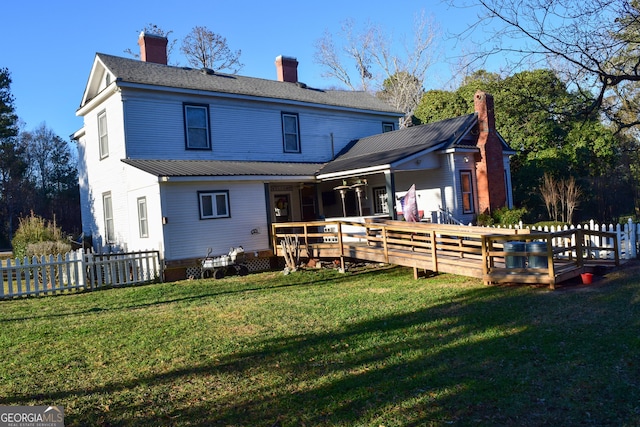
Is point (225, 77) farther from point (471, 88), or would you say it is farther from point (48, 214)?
point (48, 214)

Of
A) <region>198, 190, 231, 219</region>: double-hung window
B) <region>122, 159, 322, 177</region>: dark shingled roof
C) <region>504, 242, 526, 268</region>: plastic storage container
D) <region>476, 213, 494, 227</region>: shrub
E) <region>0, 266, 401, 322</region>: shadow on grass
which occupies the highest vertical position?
<region>122, 159, 322, 177</region>: dark shingled roof

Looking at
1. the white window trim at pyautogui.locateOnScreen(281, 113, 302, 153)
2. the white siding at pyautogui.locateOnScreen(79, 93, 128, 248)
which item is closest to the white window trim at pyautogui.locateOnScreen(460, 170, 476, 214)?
the white window trim at pyautogui.locateOnScreen(281, 113, 302, 153)

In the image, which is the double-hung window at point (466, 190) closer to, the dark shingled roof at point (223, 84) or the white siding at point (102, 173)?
the dark shingled roof at point (223, 84)

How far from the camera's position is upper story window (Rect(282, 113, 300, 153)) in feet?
66.9

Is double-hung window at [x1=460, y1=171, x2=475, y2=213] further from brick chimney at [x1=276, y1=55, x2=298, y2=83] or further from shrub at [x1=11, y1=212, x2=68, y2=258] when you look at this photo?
shrub at [x1=11, y1=212, x2=68, y2=258]

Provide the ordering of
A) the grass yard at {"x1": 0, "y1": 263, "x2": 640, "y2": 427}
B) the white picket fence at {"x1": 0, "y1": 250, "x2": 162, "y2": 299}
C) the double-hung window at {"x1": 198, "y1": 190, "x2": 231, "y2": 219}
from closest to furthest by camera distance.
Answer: the grass yard at {"x1": 0, "y1": 263, "x2": 640, "y2": 427} → the white picket fence at {"x1": 0, "y1": 250, "x2": 162, "y2": 299} → the double-hung window at {"x1": 198, "y1": 190, "x2": 231, "y2": 219}

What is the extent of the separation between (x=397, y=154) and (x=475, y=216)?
4.69 metres

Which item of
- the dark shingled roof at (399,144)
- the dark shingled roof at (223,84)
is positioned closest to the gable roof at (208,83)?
the dark shingled roof at (223,84)

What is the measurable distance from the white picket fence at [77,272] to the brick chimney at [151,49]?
931cm

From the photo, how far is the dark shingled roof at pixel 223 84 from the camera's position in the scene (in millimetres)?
17250

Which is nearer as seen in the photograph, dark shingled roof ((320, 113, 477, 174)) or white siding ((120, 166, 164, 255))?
white siding ((120, 166, 164, 255))

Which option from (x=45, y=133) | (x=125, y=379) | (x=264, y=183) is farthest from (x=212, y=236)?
(x=45, y=133)

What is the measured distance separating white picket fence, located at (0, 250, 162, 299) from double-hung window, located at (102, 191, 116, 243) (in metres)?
4.44

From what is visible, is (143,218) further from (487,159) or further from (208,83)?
(487,159)
